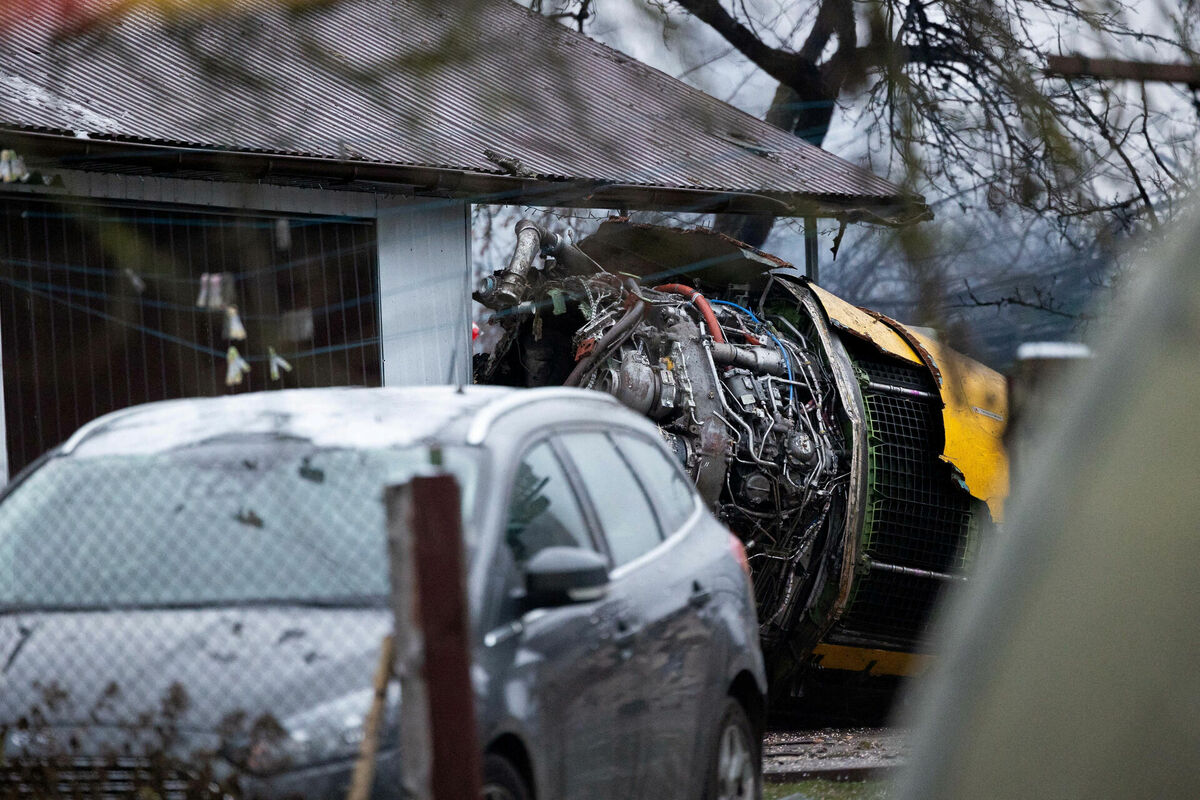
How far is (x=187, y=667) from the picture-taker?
4000 millimetres

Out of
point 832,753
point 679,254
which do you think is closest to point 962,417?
point 679,254

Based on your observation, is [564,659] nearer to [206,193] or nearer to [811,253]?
[206,193]

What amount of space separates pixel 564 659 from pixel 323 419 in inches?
45.5

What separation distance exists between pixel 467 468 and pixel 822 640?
5.83 m

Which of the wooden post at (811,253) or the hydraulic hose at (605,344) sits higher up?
the wooden post at (811,253)

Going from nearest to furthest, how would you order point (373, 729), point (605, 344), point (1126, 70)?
point (373, 729) < point (1126, 70) < point (605, 344)

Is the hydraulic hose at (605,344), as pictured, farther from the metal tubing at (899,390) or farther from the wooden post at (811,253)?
the wooden post at (811,253)

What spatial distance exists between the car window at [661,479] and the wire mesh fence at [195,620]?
44.1 inches

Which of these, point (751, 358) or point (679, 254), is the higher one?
point (679, 254)

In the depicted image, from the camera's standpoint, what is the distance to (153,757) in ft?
12.5

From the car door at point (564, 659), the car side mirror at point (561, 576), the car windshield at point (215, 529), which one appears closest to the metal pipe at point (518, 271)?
the car door at point (564, 659)

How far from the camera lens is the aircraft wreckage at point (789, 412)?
9.55 m

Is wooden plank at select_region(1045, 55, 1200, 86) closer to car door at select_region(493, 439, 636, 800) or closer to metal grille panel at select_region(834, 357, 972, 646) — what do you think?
car door at select_region(493, 439, 636, 800)

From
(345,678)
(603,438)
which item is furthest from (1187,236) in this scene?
(603,438)
